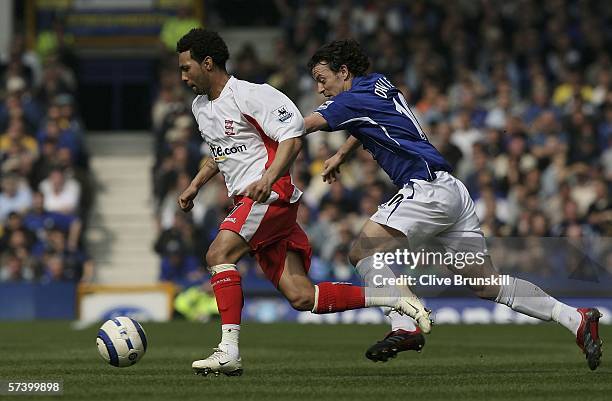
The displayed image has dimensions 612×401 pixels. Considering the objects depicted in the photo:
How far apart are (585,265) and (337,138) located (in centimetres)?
453

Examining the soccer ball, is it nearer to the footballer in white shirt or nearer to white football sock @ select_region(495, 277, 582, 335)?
the footballer in white shirt

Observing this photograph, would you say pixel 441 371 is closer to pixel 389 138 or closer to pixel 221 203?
pixel 389 138

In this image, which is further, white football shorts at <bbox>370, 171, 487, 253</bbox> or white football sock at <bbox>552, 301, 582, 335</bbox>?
white football shorts at <bbox>370, 171, 487, 253</bbox>

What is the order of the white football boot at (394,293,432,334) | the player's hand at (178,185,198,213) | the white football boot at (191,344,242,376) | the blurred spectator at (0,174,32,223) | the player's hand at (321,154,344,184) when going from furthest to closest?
the blurred spectator at (0,174,32,223) < the player's hand at (321,154,344,184) < the player's hand at (178,185,198,213) < the white football boot at (394,293,432,334) < the white football boot at (191,344,242,376)

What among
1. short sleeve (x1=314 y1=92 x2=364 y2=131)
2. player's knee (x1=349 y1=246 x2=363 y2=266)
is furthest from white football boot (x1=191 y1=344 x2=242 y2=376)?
short sleeve (x1=314 y1=92 x2=364 y2=131)

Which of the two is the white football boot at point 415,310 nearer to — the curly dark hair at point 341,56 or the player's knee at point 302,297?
the player's knee at point 302,297

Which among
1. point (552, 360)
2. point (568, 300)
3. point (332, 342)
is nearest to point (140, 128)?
point (568, 300)

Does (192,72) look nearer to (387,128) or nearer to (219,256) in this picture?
(219,256)

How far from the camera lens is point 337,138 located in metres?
19.7

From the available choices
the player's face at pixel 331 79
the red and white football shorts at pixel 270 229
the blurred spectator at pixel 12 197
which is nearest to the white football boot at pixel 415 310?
the red and white football shorts at pixel 270 229

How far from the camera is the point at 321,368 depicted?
9695mm

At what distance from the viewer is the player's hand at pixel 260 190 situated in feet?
27.7

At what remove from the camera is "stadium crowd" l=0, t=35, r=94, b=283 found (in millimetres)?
18781

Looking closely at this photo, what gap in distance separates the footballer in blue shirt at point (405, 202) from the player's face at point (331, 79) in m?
0.02
